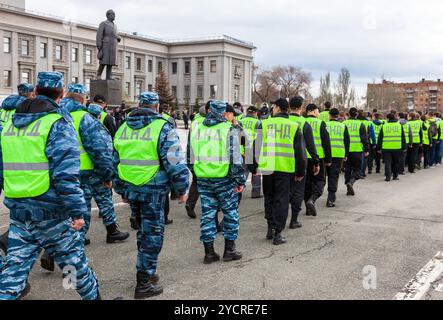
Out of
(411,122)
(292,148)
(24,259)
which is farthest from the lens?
(411,122)

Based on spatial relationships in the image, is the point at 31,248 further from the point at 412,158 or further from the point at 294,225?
the point at 412,158

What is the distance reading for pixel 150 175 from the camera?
482cm

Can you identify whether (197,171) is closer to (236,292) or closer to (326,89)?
(236,292)

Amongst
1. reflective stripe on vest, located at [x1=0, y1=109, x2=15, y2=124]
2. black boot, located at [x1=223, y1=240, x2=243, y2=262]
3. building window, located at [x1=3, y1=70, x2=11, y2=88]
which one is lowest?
black boot, located at [x1=223, y1=240, x2=243, y2=262]

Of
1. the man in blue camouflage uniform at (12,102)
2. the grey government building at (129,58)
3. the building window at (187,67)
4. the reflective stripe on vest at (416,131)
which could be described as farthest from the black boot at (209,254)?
the building window at (187,67)

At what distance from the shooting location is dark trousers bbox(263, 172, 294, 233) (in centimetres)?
686

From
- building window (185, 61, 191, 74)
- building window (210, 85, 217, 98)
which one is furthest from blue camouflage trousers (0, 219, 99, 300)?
building window (185, 61, 191, 74)

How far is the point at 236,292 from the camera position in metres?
4.88

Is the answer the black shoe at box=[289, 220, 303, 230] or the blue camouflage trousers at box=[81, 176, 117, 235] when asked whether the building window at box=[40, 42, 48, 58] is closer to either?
the blue camouflage trousers at box=[81, 176, 117, 235]

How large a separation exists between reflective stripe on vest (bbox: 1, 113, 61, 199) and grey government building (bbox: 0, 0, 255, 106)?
2353 inches

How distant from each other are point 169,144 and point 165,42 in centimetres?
8731

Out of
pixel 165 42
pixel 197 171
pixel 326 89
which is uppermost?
pixel 165 42

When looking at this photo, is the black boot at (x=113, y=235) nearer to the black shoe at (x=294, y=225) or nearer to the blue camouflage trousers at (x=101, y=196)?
the blue camouflage trousers at (x=101, y=196)
